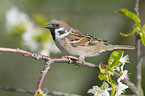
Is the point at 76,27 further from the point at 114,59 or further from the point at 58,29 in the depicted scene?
the point at 114,59

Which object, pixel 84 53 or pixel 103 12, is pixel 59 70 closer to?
pixel 103 12

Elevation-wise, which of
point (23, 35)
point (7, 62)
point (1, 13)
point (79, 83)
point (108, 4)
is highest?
point (108, 4)

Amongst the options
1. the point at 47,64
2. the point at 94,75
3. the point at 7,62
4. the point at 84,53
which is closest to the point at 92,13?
the point at 94,75

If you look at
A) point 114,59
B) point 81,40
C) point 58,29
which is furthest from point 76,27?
point 114,59

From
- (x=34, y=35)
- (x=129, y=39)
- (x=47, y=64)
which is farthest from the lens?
(x=129, y=39)

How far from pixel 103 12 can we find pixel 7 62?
9.14ft

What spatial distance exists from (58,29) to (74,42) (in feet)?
0.91

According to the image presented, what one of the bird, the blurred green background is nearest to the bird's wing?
the bird

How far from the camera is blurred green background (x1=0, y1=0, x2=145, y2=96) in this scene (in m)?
4.45

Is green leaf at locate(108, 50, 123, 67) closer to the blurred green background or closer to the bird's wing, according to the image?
the bird's wing

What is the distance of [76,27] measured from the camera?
523cm

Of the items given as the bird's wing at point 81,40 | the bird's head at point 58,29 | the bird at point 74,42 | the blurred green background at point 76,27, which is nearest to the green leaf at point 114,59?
the bird at point 74,42

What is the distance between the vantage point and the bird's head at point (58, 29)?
2.68m

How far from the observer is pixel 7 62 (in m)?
Result: 5.62
